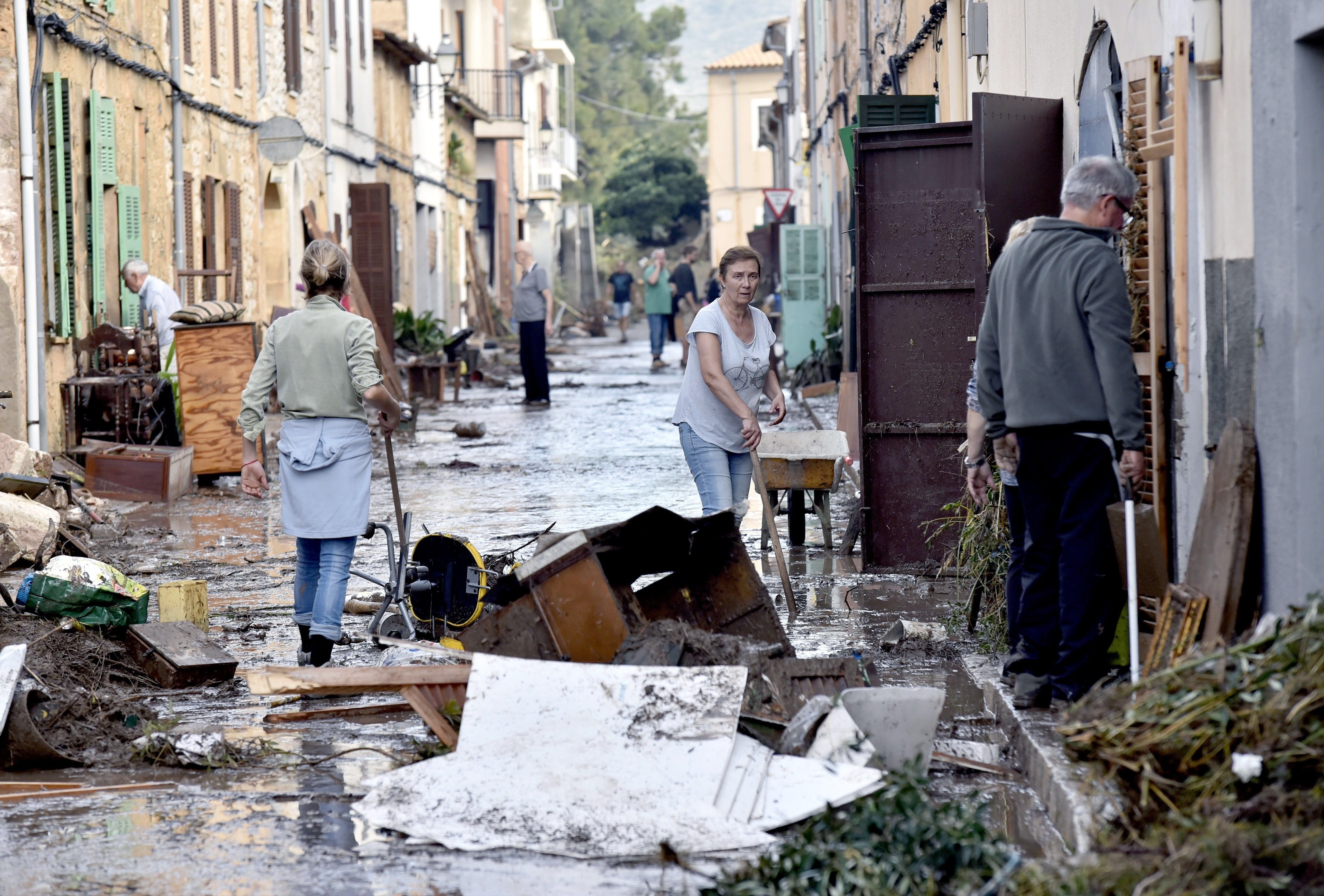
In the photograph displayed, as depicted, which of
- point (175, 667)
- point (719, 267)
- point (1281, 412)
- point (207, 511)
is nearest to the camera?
A: point (1281, 412)

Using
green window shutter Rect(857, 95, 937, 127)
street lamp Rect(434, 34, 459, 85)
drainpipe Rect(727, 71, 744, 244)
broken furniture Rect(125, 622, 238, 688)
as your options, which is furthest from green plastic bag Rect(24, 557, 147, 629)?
drainpipe Rect(727, 71, 744, 244)

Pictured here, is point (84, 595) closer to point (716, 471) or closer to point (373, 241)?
point (716, 471)

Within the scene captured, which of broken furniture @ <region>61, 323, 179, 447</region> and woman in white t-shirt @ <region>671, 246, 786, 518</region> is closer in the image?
woman in white t-shirt @ <region>671, 246, 786, 518</region>

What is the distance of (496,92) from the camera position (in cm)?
4394

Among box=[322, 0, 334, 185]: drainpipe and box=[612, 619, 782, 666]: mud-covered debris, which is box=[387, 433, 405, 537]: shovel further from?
box=[322, 0, 334, 185]: drainpipe

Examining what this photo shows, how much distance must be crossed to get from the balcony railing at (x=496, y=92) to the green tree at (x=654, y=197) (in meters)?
17.1

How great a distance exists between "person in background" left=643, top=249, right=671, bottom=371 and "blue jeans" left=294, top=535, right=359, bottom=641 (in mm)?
21594

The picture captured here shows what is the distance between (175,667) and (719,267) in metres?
2.97

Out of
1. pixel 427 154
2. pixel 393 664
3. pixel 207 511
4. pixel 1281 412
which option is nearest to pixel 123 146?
pixel 207 511

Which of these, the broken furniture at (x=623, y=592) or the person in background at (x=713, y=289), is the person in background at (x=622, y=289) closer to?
the person in background at (x=713, y=289)

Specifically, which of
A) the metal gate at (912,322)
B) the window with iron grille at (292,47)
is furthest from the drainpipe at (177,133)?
the metal gate at (912,322)

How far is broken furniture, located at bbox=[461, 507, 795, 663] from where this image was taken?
5.73m

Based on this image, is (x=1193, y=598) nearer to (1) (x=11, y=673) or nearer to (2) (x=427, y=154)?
(1) (x=11, y=673)

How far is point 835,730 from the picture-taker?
4852 mm
